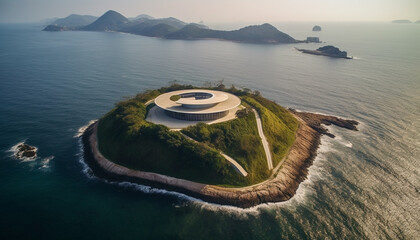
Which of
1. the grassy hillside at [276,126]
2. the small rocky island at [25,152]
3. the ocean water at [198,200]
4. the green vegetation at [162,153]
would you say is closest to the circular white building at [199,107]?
the green vegetation at [162,153]

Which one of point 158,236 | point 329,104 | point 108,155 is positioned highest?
point 329,104

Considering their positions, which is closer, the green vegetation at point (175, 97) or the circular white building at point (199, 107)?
the circular white building at point (199, 107)

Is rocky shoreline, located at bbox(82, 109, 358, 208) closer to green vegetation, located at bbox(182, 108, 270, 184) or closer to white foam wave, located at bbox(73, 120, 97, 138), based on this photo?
white foam wave, located at bbox(73, 120, 97, 138)

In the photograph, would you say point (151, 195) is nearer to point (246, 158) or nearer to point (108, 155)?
point (108, 155)

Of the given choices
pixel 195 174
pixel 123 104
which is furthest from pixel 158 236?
pixel 123 104

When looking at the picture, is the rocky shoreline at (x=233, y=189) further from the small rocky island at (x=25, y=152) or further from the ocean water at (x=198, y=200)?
the small rocky island at (x=25, y=152)

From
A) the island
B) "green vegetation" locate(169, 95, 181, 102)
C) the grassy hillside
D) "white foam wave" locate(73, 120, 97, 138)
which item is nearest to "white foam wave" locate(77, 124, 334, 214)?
the island

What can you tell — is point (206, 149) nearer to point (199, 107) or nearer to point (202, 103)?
point (202, 103)
